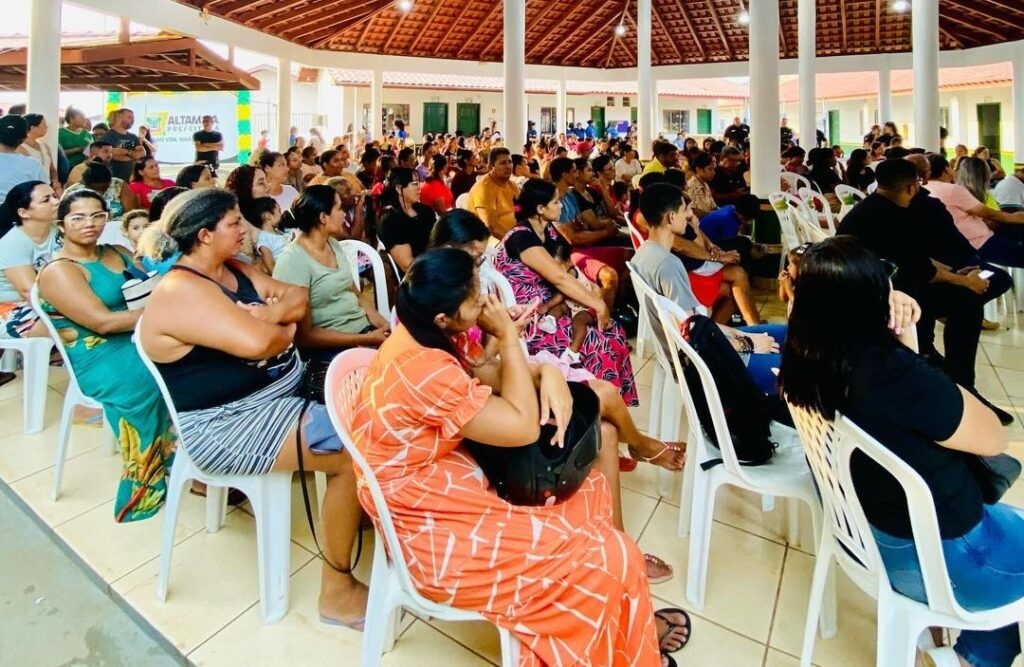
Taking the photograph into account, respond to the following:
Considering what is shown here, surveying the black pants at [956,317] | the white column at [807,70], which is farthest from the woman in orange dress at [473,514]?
the white column at [807,70]

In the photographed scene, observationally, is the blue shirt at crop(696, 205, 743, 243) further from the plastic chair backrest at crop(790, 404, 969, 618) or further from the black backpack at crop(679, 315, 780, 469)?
the plastic chair backrest at crop(790, 404, 969, 618)

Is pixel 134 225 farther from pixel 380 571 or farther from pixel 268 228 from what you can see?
pixel 380 571

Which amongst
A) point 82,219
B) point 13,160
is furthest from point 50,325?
point 13,160

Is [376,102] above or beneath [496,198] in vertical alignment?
above

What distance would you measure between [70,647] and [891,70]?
17265mm

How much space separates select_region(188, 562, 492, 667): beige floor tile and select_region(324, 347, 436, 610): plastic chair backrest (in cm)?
40

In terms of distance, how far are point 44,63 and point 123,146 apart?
1.47 meters

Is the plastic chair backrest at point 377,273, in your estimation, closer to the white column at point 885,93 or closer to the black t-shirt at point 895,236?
the black t-shirt at point 895,236

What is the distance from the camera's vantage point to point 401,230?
3299 millimetres

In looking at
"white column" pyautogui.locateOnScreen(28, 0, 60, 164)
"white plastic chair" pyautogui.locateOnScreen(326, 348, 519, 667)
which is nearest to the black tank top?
"white plastic chair" pyautogui.locateOnScreen(326, 348, 519, 667)

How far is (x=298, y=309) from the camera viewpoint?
1.94 m

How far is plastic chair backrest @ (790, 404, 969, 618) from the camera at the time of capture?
3.59ft

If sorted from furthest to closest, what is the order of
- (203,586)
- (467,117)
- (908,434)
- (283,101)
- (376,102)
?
(467,117)
(376,102)
(283,101)
(203,586)
(908,434)

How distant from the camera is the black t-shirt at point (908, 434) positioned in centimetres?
113
